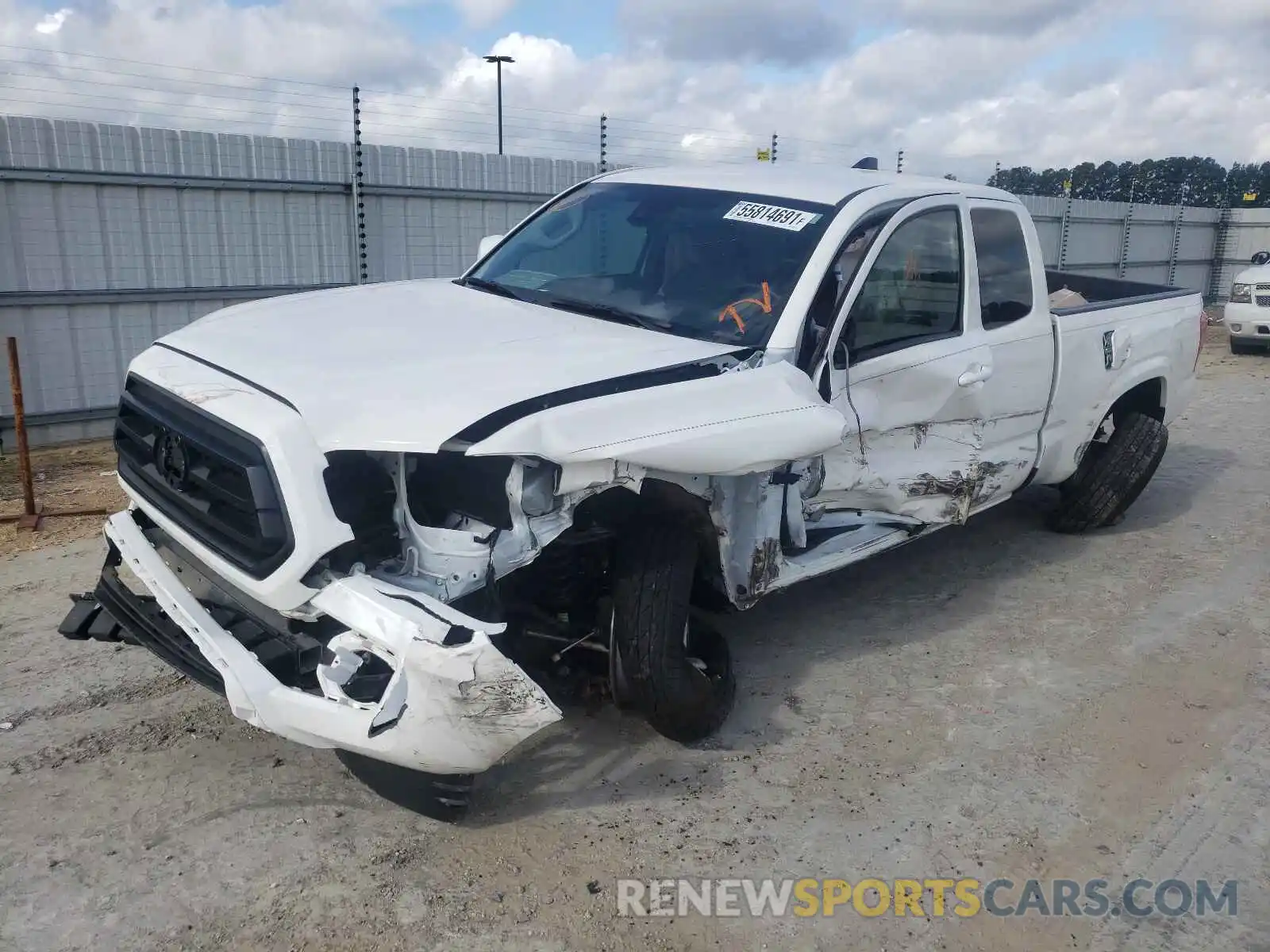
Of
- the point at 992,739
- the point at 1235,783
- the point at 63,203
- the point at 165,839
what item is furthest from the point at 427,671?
the point at 63,203

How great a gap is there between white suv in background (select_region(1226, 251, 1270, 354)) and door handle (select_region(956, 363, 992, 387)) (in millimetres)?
11811

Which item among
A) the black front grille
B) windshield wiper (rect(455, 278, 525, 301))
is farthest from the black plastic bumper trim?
windshield wiper (rect(455, 278, 525, 301))

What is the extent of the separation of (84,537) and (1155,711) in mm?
5391

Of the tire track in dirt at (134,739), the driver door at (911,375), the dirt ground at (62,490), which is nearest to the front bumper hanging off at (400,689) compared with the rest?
the tire track in dirt at (134,739)

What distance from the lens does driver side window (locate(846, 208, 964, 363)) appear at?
4164mm

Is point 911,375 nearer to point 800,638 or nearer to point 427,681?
point 800,638

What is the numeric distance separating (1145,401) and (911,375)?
2.96 meters

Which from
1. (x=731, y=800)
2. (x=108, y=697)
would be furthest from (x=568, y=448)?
(x=108, y=697)

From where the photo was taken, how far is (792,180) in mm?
4605

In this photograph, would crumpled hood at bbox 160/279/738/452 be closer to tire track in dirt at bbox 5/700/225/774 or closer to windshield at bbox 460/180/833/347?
windshield at bbox 460/180/833/347

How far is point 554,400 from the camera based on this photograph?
9.88 feet

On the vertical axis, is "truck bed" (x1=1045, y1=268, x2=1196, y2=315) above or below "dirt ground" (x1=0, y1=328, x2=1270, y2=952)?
above

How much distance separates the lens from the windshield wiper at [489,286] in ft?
14.6

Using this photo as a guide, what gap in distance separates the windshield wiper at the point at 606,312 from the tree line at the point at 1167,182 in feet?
64.5
